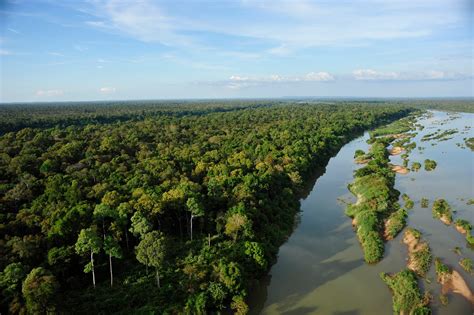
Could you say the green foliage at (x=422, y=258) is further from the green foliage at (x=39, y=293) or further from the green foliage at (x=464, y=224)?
the green foliage at (x=39, y=293)

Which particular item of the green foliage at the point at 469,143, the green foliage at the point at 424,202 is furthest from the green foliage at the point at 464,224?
the green foliage at the point at 469,143

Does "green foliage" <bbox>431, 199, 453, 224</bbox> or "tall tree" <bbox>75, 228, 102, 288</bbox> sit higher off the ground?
"tall tree" <bbox>75, 228, 102, 288</bbox>

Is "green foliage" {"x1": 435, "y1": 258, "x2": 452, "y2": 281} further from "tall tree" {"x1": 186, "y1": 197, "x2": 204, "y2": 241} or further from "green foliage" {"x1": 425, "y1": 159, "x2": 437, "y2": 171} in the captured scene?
"green foliage" {"x1": 425, "y1": 159, "x2": 437, "y2": 171}

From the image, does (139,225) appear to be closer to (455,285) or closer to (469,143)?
(455,285)

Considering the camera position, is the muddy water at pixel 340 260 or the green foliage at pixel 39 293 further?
the muddy water at pixel 340 260

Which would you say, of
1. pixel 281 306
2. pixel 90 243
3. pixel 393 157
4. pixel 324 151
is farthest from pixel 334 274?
pixel 393 157

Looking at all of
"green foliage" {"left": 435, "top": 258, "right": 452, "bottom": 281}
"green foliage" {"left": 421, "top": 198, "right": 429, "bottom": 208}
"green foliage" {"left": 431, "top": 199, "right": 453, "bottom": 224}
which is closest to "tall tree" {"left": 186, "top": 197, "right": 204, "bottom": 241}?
"green foliage" {"left": 435, "top": 258, "right": 452, "bottom": 281}

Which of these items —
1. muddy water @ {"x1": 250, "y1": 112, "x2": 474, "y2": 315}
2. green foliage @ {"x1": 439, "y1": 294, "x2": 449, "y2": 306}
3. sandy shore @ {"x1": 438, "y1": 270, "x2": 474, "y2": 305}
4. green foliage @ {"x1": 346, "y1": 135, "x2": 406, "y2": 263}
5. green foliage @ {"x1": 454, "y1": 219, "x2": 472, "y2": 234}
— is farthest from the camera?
green foliage @ {"x1": 454, "y1": 219, "x2": 472, "y2": 234}
